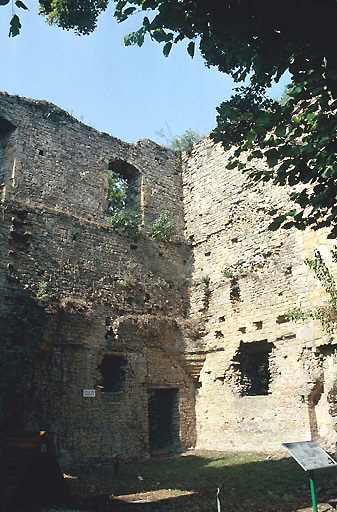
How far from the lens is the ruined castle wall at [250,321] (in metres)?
11.5

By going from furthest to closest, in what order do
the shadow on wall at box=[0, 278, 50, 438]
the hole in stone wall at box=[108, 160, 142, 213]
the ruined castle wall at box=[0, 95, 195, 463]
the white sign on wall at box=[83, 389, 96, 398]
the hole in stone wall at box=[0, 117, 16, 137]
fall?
the hole in stone wall at box=[108, 160, 142, 213] → the hole in stone wall at box=[0, 117, 16, 137] → the white sign on wall at box=[83, 389, 96, 398] → the ruined castle wall at box=[0, 95, 195, 463] → the shadow on wall at box=[0, 278, 50, 438]

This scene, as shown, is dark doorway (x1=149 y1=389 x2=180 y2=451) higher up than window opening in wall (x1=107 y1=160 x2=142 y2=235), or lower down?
lower down

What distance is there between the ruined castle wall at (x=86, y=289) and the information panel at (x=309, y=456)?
669 centimetres

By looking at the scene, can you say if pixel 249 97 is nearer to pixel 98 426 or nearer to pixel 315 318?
pixel 315 318

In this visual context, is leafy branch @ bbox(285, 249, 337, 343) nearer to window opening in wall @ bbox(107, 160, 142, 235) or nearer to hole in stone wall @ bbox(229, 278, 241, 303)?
hole in stone wall @ bbox(229, 278, 241, 303)

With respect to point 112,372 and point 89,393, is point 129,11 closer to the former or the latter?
point 89,393

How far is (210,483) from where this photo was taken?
8508mm

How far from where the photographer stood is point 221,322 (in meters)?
14.0

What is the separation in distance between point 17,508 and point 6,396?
4119 mm

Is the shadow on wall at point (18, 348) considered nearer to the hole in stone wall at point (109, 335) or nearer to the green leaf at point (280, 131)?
the hole in stone wall at point (109, 335)

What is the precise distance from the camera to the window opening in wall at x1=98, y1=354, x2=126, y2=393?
12.8 m

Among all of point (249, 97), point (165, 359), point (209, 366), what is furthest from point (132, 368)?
point (249, 97)

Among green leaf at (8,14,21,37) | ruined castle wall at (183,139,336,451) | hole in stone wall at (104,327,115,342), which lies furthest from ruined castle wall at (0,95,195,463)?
green leaf at (8,14,21,37)

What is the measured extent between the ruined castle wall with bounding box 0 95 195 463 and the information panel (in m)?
6.69
